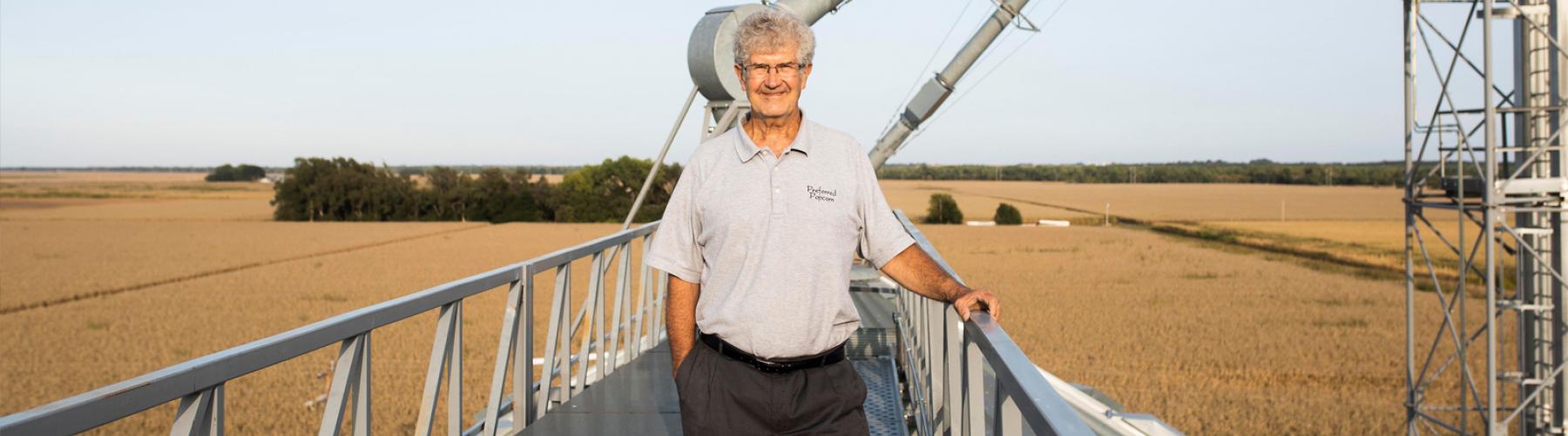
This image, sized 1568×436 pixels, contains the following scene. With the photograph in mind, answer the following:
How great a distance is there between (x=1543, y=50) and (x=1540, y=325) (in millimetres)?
2934

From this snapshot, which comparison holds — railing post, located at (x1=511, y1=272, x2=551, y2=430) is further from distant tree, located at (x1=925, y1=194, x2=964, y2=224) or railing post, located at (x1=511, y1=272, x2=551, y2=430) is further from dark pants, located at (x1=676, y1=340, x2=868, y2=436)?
distant tree, located at (x1=925, y1=194, x2=964, y2=224)

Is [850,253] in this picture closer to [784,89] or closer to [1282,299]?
[784,89]

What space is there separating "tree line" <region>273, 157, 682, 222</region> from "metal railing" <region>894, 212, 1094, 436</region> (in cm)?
6349

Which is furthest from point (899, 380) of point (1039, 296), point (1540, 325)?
point (1039, 296)

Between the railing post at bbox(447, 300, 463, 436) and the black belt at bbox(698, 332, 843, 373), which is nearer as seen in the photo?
the black belt at bbox(698, 332, 843, 373)

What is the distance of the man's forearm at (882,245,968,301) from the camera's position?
2.50 m

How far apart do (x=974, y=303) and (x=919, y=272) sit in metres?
0.17

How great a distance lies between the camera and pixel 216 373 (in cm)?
207

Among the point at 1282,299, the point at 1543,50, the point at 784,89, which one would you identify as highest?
the point at 1543,50

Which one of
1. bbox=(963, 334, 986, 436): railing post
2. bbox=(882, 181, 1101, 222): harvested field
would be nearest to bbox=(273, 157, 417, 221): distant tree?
bbox=(882, 181, 1101, 222): harvested field

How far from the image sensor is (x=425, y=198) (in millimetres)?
67688

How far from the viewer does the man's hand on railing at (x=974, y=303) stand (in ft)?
7.78

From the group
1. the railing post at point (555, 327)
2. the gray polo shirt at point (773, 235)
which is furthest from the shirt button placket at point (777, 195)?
the railing post at point (555, 327)

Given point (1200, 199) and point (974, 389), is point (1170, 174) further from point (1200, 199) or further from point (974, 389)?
point (974, 389)
